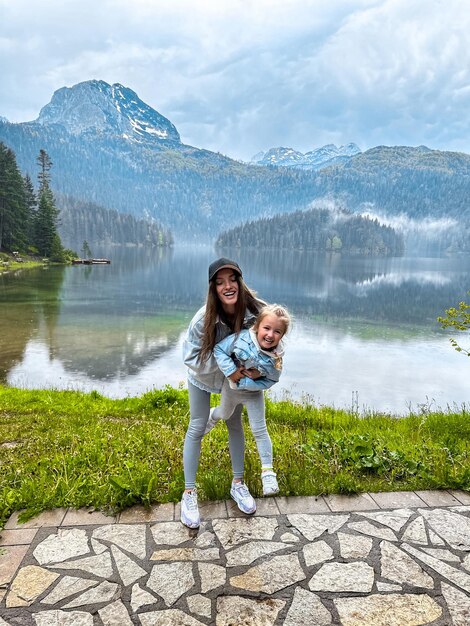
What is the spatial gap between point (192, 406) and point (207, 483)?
1.10 m

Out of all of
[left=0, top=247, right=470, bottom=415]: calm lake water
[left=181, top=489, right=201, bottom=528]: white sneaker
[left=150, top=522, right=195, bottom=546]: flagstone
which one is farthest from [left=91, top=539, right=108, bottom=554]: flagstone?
[left=0, top=247, right=470, bottom=415]: calm lake water

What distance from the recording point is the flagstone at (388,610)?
10.4 ft

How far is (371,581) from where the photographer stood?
3570mm

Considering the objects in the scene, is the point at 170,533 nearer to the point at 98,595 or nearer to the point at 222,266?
the point at 98,595

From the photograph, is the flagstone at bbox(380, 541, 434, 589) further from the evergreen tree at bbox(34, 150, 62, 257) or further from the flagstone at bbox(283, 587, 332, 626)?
the evergreen tree at bbox(34, 150, 62, 257)

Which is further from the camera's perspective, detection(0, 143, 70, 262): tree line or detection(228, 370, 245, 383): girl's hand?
detection(0, 143, 70, 262): tree line

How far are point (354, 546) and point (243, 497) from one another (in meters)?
1.20

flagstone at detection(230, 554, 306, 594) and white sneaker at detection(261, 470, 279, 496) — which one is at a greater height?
white sneaker at detection(261, 470, 279, 496)

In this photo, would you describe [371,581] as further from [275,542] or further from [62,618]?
[62,618]

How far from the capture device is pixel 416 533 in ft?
13.7

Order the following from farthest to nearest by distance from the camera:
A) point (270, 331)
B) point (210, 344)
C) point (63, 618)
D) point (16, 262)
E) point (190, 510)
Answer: point (16, 262) < point (190, 510) < point (210, 344) < point (270, 331) < point (63, 618)

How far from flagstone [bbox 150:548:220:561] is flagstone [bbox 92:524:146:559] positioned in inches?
5.8

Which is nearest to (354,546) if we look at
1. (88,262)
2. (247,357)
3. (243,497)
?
(243,497)

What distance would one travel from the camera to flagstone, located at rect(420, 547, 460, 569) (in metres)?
3.84
